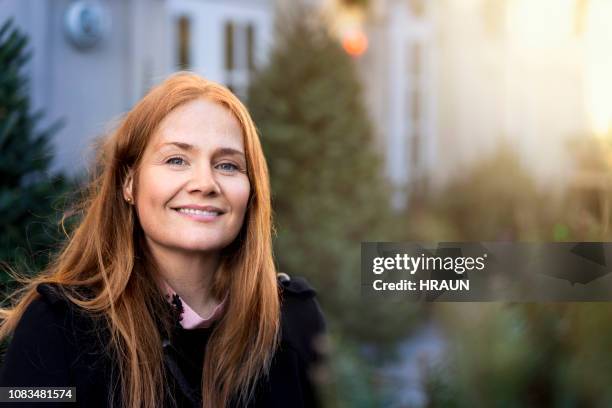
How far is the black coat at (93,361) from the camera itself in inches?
68.1

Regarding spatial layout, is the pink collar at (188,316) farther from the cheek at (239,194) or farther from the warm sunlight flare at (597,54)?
the warm sunlight flare at (597,54)

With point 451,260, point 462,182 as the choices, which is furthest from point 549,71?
point 451,260

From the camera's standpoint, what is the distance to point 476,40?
10602 mm

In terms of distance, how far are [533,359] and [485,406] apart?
6 cm

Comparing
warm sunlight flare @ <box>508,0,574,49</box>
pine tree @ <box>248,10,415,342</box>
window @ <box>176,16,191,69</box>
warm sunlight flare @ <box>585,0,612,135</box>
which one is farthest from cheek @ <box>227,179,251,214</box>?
warm sunlight flare @ <box>508,0,574,49</box>

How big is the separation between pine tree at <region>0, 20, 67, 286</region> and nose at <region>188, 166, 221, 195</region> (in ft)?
2.39

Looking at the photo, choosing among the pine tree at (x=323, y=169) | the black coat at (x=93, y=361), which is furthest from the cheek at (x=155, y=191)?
the pine tree at (x=323, y=169)

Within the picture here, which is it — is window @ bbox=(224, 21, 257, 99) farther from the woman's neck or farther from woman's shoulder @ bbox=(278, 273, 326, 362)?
the woman's neck

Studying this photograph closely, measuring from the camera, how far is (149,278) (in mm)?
2045

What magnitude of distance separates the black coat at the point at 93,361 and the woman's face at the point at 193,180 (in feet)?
0.78

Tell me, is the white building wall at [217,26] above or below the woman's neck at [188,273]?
above

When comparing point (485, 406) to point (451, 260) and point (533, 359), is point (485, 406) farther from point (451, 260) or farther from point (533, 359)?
point (451, 260)

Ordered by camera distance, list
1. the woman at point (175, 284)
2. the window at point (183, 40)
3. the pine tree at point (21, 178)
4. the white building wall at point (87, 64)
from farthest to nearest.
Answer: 1. the window at point (183, 40)
2. the white building wall at point (87, 64)
3. the pine tree at point (21, 178)
4. the woman at point (175, 284)

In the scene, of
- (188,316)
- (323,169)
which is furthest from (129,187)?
(323,169)
